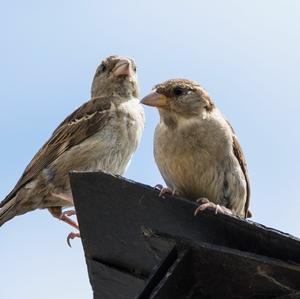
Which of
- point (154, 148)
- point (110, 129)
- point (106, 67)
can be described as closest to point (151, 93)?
point (154, 148)

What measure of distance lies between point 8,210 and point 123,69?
184 cm

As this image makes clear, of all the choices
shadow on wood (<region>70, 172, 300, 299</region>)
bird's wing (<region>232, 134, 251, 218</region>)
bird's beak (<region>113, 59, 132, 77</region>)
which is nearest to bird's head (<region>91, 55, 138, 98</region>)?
bird's beak (<region>113, 59, 132, 77</region>)

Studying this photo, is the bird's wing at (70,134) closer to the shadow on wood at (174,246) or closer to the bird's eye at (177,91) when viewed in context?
the bird's eye at (177,91)

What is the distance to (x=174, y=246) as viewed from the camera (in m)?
3.33

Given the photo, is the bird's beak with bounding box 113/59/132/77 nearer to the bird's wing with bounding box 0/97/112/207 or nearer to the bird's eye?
the bird's wing with bounding box 0/97/112/207

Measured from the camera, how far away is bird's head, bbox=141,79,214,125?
5742 mm

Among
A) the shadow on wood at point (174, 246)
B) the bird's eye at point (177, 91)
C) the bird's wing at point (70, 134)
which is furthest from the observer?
the bird's wing at point (70, 134)

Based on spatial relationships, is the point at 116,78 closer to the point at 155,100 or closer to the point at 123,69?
the point at 123,69

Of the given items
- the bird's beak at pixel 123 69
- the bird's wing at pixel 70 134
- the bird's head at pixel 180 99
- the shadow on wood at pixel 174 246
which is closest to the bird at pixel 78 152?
the bird's wing at pixel 70 134

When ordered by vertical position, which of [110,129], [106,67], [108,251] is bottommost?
[108,251]

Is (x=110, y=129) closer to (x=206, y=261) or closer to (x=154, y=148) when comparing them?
(x=154, y=148)

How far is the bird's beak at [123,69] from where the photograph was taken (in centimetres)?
848

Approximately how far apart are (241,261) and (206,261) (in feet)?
0.51

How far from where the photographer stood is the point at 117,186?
11.3 feet
